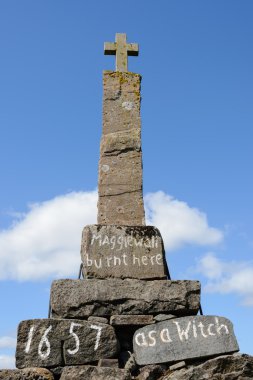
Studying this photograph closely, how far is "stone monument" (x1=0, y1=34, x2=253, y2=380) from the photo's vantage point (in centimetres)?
474

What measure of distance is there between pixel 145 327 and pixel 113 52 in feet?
12.0

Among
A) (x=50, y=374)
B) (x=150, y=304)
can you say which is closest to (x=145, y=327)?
(x=150, y=304)

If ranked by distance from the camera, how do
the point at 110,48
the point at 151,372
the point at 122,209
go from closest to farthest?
the point at 151,372
the point at 122,209
the point at 110,48

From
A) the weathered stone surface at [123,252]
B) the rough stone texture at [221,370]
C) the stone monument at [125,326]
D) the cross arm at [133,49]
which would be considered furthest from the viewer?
the cross arm at [133,49]

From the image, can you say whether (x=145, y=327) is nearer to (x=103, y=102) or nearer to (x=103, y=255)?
(x=103, y=255)

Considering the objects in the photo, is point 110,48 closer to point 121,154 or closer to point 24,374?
point 121,154

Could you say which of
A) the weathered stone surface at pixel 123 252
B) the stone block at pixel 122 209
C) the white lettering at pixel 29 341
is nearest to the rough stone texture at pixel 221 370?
the weathered stone surface at pixel 123 252

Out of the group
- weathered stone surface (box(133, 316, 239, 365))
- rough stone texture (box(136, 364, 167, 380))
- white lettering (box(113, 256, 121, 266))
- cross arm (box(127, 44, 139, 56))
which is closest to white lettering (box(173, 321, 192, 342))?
weathered stone surface (box(133, 316, 239, 365))

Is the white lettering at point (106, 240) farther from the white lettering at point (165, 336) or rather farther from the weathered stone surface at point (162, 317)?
the white lettering at point (165, 336)

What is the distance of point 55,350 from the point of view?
4.90m

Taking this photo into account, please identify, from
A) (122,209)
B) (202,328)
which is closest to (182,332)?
(202,328)

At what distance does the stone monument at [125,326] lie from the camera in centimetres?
474

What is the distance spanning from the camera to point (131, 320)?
5.09 metres

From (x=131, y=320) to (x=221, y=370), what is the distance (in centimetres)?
96
